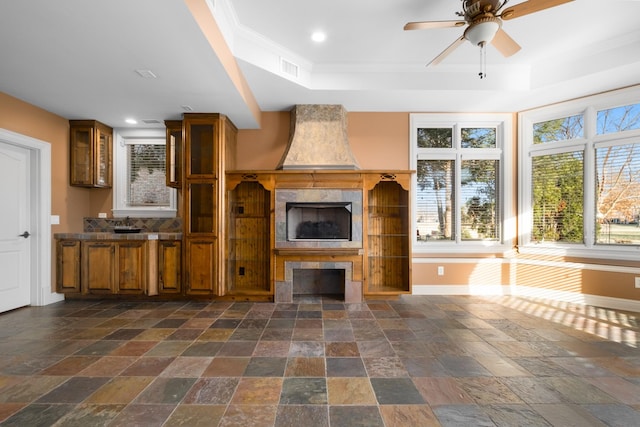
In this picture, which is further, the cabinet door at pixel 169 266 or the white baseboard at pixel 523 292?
the cabinet door at pixel 169 266

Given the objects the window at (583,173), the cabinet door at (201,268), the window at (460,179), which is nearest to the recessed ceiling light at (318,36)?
the window at (460,179)

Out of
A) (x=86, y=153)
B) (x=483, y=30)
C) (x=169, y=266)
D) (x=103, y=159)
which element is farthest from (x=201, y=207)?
(x=483, y=30)

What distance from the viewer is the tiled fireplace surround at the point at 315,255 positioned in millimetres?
4125

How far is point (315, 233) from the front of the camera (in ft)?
14.6

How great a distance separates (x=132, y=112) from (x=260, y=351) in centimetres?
375

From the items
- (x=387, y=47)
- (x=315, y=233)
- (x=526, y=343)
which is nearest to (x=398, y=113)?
(x=387, y=47)

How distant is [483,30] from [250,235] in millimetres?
3849

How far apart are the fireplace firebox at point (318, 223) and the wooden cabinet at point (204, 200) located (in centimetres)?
105

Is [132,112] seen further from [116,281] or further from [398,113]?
[398,113]

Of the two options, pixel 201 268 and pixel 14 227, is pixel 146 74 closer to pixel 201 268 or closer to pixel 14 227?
pixel 201 268

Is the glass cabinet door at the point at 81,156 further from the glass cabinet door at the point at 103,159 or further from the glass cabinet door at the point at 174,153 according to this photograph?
the glass cabinet door at the point at 174,153

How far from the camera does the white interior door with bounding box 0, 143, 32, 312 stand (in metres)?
3.67

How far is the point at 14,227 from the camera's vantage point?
381 cm

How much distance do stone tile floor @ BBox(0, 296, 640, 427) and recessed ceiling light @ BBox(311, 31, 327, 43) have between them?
3266 millimetres
